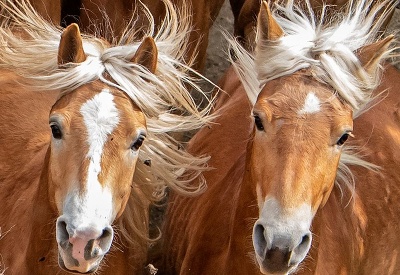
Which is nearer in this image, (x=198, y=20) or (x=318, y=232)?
(x=318, y=232)

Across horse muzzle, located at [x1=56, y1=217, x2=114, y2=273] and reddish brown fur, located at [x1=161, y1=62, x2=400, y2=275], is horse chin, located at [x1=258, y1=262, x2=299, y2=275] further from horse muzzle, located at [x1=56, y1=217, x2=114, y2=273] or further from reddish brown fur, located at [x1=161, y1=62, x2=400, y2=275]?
horse muzzle, located at [x1=56, y1=217, x2=114, y2=273]

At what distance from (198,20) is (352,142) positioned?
141cm

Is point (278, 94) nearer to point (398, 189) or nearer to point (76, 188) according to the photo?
point (76, 188)

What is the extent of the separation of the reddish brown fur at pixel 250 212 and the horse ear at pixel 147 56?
1.53 ft

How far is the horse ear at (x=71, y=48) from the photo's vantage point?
3.00 metres

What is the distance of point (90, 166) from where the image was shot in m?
2.80

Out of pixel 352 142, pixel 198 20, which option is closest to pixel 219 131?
pixel 352 142

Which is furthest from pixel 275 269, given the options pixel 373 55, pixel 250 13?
pixel 250 13

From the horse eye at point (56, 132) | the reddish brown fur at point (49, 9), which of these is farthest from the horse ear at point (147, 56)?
the reddish brown fur at point (49, 9)

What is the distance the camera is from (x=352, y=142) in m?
3.87

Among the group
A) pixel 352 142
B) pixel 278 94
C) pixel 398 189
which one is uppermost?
pixel 278 94

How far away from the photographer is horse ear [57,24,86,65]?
118 inches

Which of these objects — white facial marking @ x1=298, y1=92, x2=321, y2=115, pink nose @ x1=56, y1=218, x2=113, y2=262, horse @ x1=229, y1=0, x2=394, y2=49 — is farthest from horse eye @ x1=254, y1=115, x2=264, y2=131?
horse @ x1=229, y1=0, x2=394, y2=49

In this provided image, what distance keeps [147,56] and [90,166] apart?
543mm
